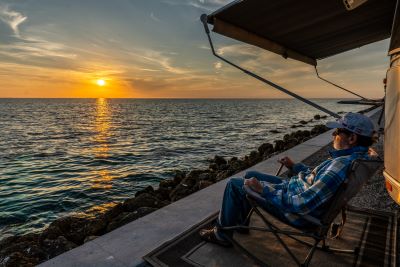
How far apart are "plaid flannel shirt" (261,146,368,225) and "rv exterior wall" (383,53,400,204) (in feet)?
0.71

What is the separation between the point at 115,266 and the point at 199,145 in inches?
728

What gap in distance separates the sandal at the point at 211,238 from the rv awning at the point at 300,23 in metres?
2.52

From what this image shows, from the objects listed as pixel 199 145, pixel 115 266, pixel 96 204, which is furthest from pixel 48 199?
pixel 199 145

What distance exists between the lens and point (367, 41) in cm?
633

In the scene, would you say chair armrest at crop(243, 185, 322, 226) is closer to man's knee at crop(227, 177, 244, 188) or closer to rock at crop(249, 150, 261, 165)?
man's knee at crop(227, 177, 244, 188)

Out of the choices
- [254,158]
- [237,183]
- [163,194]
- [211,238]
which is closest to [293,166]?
[237,183]

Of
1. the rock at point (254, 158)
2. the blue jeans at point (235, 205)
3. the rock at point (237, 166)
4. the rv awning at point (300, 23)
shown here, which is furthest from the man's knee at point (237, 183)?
the rock at point (254, 158)

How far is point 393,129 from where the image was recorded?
2.53m

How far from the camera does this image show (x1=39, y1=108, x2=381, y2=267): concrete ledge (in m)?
3.27

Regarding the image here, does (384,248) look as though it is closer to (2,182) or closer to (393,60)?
(393,60)

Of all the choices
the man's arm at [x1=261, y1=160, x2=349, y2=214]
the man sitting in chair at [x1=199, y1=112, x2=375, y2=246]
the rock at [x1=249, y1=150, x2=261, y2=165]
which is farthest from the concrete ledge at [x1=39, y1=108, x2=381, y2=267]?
the rock at [x1=249, y1=150, x2=261, y2=165]

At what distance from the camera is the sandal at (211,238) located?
136 inches

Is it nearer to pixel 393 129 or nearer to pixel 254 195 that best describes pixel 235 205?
pixel 254 195

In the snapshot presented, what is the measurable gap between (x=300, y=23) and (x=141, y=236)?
362cm
